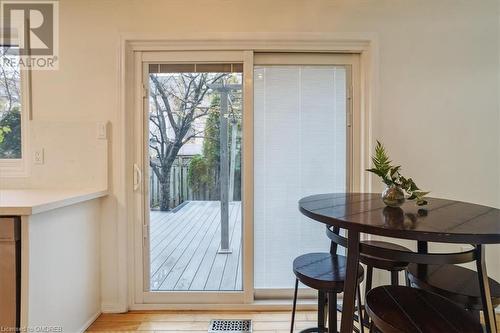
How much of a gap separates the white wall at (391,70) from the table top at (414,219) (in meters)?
0.84

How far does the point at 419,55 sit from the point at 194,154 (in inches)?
76.5

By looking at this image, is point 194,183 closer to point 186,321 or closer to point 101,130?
point 101,130

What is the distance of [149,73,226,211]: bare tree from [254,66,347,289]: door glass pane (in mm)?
484

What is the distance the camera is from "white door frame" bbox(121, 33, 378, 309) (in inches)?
83.1

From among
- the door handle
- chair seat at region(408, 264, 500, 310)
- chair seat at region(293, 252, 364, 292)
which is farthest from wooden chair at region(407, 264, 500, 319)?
the door handle

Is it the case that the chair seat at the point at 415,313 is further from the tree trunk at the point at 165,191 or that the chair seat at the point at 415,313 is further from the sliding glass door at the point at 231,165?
the tree trunk at the point at 165,191

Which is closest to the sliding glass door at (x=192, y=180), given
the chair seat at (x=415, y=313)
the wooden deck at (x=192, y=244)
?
the wooden deck at (x=192, y=244)

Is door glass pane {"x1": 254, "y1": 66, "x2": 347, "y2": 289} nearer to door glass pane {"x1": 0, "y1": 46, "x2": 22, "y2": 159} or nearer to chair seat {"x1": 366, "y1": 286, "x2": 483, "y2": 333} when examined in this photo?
chair seat {"x1": 366, "y1": 286, "x2": 483, "y2": 333}

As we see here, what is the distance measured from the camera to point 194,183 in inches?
88.5

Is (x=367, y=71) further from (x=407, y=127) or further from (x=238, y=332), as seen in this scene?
(x=238, y=332)

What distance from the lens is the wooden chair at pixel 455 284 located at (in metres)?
1.15

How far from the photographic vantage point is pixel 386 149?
214 centimetres

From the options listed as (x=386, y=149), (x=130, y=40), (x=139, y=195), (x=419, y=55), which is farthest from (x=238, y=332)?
(x=419, y=55)

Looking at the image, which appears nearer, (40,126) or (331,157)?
(40,126)
